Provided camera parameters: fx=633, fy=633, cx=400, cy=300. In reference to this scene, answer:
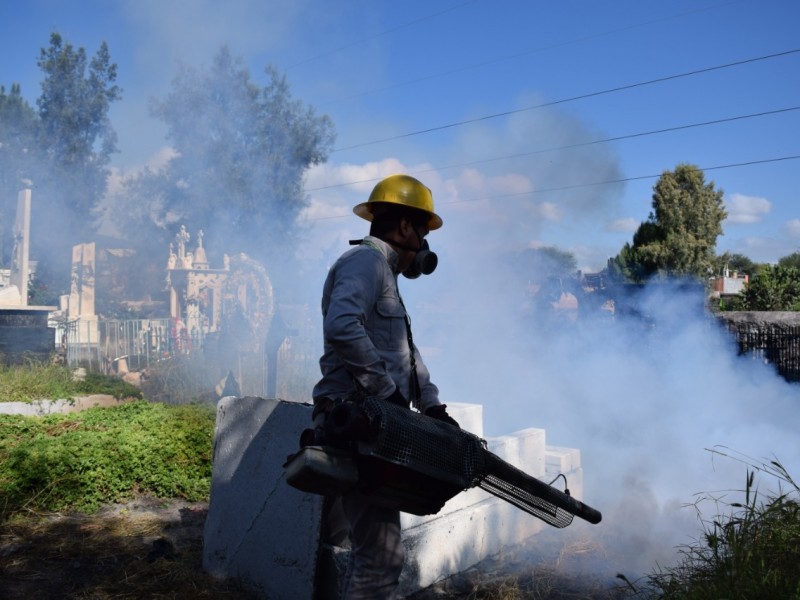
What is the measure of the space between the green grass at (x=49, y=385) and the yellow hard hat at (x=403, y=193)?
6475 millimetres

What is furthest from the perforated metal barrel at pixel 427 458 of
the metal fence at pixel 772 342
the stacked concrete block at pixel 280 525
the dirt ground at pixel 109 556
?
the metal fence at pixel 772 342

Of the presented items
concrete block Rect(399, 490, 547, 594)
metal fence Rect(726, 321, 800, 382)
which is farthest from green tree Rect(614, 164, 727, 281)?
concrete block Rect(399, 490, 547, 594)

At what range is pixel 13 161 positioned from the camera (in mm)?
18656

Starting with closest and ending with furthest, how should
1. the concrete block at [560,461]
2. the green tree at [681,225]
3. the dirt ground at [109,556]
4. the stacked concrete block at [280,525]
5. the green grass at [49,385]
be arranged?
the stacked concrete block at [280,525] → the dirt ground at [109,556] → the concrete block at [560,461] → the green grass at [49,385] → the green tree at [681,225]

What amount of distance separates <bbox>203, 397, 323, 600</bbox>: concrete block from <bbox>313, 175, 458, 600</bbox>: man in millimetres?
865

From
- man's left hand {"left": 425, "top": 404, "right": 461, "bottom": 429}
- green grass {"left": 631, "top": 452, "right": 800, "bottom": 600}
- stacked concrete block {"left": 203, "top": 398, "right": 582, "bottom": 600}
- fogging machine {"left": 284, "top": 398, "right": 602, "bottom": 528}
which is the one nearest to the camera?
fogging machine {"left": 284, "top": 398, "right": 602, "bottom": 528}

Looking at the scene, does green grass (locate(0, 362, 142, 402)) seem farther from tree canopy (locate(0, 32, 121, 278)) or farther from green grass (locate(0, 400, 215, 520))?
tree canopy (locate(0, 32, 121, 278))

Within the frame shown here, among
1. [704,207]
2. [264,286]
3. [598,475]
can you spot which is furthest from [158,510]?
[704,207]

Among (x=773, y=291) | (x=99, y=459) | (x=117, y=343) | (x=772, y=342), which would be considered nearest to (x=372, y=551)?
(x=99, y=459)

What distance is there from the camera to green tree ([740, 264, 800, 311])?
754 inches

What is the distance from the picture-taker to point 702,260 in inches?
799

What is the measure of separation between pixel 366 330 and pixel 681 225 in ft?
67.5

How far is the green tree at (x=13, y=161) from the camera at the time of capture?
1766 cm

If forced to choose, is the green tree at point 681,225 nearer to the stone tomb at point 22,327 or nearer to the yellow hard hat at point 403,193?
the stone tomb at point 22,327
